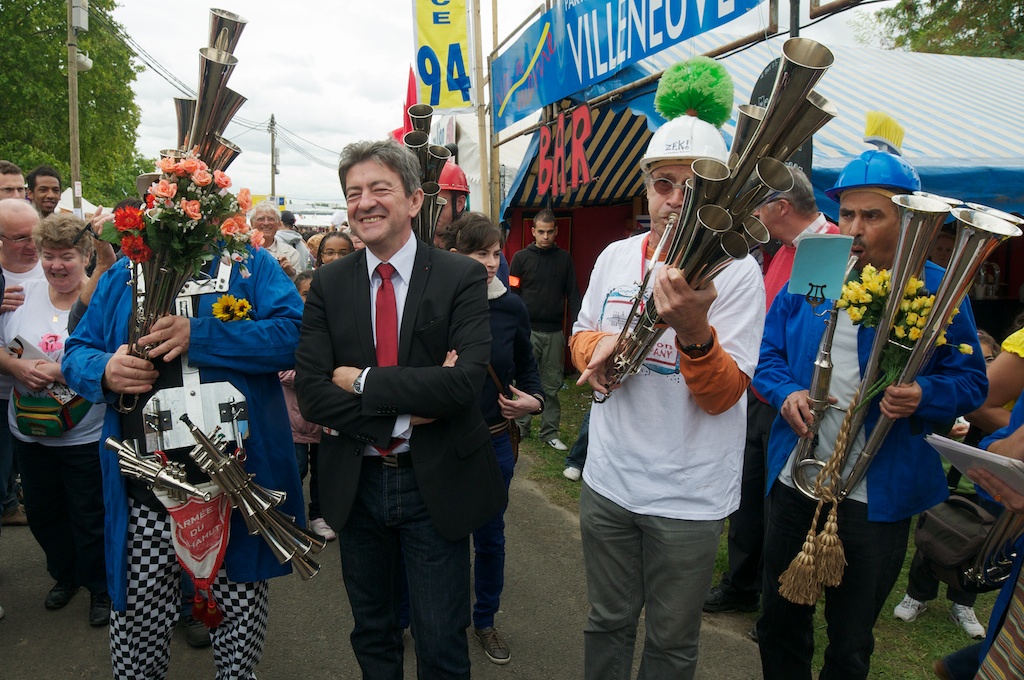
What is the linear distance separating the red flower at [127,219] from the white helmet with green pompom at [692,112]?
1.69 meters

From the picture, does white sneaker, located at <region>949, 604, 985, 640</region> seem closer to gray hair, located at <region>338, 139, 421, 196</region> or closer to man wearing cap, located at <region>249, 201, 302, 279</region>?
gray hair, located at <region>338, 139, 421, 196</region>

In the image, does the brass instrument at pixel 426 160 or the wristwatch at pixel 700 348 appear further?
the brass instrument at pixel 426 160

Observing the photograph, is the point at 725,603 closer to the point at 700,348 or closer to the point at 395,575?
the point at 395,575

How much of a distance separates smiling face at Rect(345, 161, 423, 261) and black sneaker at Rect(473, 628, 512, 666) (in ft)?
7.05

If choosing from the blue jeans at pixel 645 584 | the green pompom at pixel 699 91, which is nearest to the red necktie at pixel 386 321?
the blue jeans at pixel 645 584

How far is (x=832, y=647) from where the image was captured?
2373 millimetres

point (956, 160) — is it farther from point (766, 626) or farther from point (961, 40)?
point (961, 40)

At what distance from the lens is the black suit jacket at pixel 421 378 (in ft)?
6.97

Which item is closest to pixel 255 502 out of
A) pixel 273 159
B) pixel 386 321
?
pixel 386 321

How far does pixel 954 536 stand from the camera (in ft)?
7.50

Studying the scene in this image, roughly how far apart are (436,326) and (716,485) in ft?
3.53

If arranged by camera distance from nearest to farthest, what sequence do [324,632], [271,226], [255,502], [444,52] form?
1. [255,502]
2. [324,632]
3. [271,226]
4. [444,52]

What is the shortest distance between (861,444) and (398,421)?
1.60m

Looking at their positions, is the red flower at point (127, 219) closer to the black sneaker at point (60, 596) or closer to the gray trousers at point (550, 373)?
the black sneaker at point (60, 596)
